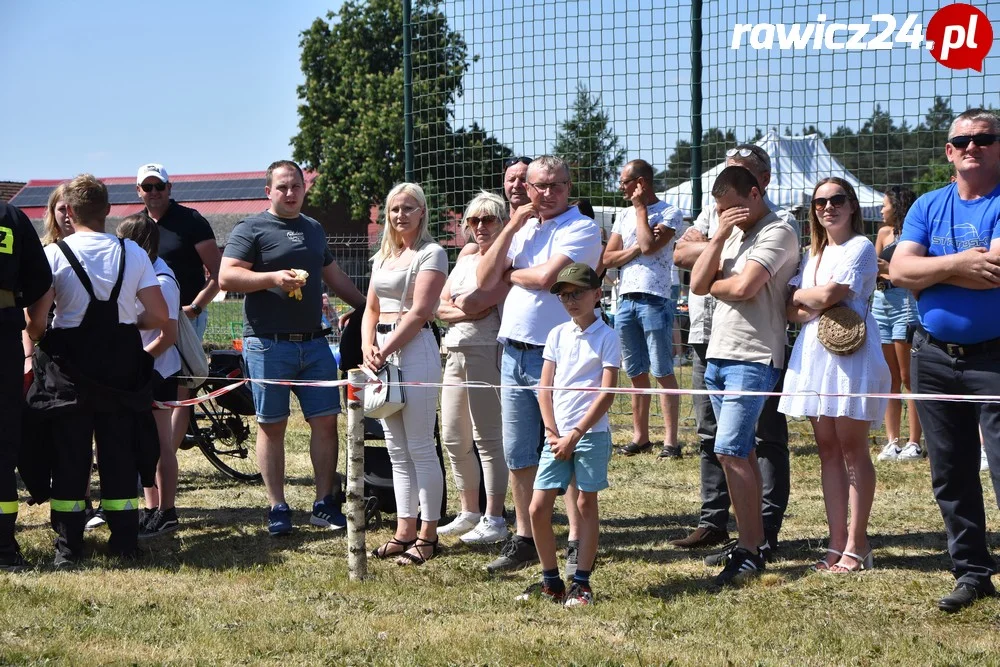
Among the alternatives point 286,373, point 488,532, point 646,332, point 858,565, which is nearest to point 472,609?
point 488,532

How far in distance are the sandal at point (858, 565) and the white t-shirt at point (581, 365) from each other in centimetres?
133

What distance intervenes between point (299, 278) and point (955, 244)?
3266mm

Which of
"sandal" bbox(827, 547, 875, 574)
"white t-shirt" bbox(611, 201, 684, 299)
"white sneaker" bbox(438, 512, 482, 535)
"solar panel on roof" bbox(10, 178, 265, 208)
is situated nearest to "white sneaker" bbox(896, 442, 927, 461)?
"white t-shirt" bbox(611, 201, 684, 299)

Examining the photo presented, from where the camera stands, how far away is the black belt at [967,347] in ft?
14.5

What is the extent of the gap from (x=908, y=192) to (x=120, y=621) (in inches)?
256

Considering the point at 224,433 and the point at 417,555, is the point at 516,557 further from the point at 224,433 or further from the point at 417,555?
the point at 224,433

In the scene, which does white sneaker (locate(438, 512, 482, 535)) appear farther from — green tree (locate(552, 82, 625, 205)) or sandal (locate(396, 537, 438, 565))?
green tree (locate(552, 82, 625, 205))

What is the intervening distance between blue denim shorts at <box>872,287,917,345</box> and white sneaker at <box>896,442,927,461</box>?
2.60ft

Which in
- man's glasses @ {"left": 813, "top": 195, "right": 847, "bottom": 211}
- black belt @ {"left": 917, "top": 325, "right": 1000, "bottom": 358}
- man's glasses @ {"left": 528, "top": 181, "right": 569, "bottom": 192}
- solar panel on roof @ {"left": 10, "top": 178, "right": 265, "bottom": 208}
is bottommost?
black belt @ {"left": 917, "top": 325, "right": 1000, "bottom": 358}

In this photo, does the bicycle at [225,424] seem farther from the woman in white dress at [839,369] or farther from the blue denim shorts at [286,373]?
the woman in white dress at [839,369]

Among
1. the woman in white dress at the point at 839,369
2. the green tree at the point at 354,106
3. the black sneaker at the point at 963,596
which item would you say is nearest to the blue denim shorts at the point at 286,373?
the woman in white dress at the point at 839,369

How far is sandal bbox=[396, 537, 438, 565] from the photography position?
5.69 m

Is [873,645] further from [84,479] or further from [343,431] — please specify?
[343,431]

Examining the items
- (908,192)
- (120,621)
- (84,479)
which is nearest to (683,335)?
(908,192)
